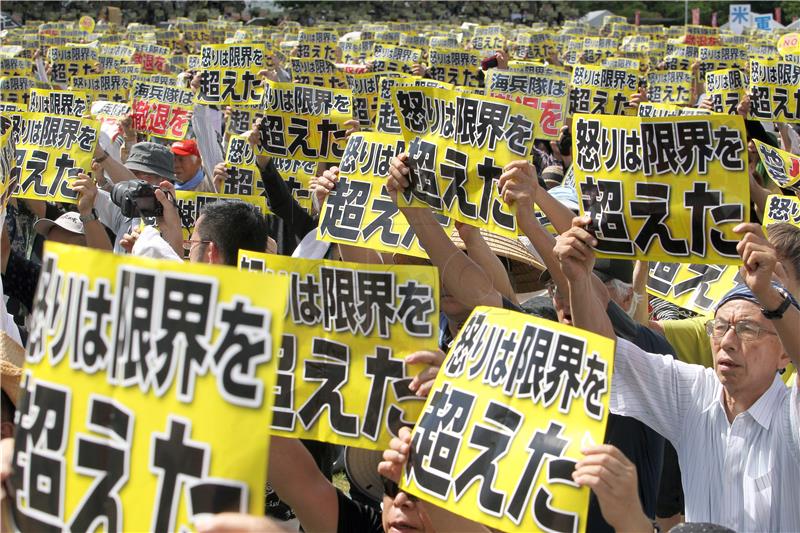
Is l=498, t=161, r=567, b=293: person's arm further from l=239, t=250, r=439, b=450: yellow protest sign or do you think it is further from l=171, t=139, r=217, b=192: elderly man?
l=171, t=139, r=217, b=192: elderly man

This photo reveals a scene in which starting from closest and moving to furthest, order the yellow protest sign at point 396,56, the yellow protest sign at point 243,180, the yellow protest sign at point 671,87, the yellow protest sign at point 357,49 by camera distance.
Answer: the yellow protest sign at point 243,180 < the yellow protest sign at point 671,87 < the yellow protest sign at point 396,56 < the yellow protest sign at point 357,49

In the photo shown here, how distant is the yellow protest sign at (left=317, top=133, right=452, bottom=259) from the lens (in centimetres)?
472

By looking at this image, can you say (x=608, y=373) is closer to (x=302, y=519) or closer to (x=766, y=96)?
(x=302, y=519)

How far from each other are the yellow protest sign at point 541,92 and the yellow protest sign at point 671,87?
4.26m

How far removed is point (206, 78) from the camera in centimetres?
988

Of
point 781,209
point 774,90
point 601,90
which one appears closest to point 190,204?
point 781,209

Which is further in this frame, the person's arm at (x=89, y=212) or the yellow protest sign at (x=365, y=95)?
the yellow protest sign at (x=365, y=95)

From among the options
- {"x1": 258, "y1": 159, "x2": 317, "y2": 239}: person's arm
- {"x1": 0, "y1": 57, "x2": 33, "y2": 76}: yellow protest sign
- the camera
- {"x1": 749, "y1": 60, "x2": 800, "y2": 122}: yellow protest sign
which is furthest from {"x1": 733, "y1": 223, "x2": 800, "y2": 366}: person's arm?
{"x1": 0, "y1": 57, "x2": 33, "y2": 76}: yellow protest sign

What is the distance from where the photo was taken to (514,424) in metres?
2.85

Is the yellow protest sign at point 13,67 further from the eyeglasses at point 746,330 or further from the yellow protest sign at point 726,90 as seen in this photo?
the eyeglasses at point 746,330

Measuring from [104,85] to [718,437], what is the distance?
12.1m

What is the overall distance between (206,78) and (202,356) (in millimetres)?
7926

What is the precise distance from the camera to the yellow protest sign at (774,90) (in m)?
9.20

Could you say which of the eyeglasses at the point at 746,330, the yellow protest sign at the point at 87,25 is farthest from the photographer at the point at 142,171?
the yellow protest sign at the point at 87,25
